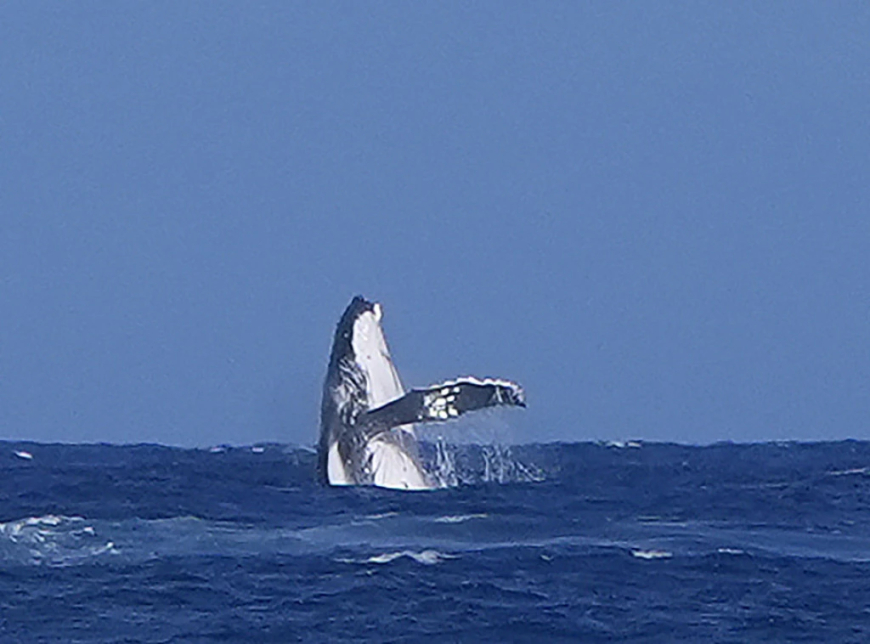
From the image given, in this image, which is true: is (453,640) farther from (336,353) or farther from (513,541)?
(336,353)

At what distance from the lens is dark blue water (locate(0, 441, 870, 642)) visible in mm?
20031

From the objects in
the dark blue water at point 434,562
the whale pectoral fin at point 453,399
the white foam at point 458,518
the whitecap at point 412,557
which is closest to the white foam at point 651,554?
the dark blue water at point 434,562

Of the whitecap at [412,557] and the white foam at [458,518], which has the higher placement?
the white foam at [458,518]

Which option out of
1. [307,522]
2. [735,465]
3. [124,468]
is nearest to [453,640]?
[307,522]

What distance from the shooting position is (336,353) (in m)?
32.6

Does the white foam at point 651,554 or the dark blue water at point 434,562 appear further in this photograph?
the white foam at point 651,554

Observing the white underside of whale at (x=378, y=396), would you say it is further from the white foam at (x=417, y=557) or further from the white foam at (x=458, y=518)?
the white foam at (x=417, y=557)

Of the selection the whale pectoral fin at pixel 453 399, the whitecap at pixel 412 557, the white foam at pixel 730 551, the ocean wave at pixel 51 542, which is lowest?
the white foam at pixel 730 551

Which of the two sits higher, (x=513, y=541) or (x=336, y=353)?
(x=336, y=353)

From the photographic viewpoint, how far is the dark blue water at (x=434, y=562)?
20.0 metres

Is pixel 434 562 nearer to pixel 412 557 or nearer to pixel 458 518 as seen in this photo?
pixel 412 557

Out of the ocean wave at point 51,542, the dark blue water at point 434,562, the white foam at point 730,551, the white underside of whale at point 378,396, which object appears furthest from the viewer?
the white underside of whale at point 378,396

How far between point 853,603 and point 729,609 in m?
1.56

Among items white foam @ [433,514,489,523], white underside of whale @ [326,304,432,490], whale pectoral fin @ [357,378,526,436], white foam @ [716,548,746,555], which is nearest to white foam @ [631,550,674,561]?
white foam @ [716,548,746,555]
